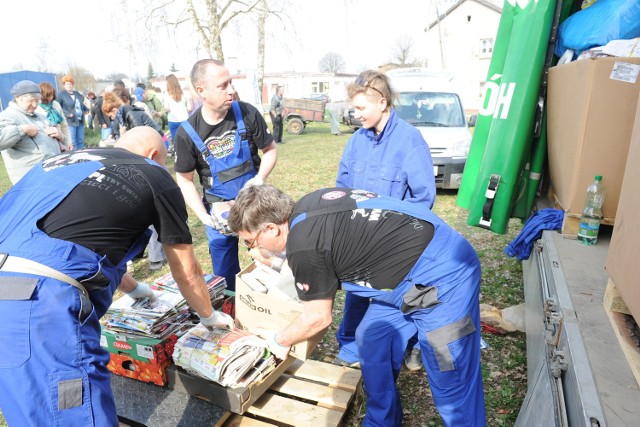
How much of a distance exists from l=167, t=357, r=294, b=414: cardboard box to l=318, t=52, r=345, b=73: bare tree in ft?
295

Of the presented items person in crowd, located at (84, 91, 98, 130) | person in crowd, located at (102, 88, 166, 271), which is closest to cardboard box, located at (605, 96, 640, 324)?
person in crowd, located at (102, 88, 166, 271)

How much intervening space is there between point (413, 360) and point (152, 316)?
183 cm

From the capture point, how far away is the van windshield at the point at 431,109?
323 inches

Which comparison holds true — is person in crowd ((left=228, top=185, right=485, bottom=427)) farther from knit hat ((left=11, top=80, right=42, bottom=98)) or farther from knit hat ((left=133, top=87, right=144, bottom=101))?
knit hat ((left=133, top=87, right=144, bottom=101))

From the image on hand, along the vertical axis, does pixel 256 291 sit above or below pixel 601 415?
below

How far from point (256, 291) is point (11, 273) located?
124cm

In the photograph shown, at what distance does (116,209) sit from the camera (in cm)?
167

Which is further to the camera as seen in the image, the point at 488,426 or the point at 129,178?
the point at 488,426

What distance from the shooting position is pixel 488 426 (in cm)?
266

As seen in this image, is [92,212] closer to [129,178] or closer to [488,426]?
[129,178]

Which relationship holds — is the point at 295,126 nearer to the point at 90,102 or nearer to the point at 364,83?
the point at 90,102

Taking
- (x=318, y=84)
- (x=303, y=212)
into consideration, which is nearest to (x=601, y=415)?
(x=303, y=212)

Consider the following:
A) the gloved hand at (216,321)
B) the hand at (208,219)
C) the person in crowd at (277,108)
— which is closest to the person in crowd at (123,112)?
the hand at (208,219)

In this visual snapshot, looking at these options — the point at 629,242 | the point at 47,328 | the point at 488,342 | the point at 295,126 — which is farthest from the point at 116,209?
the point at 295,126
